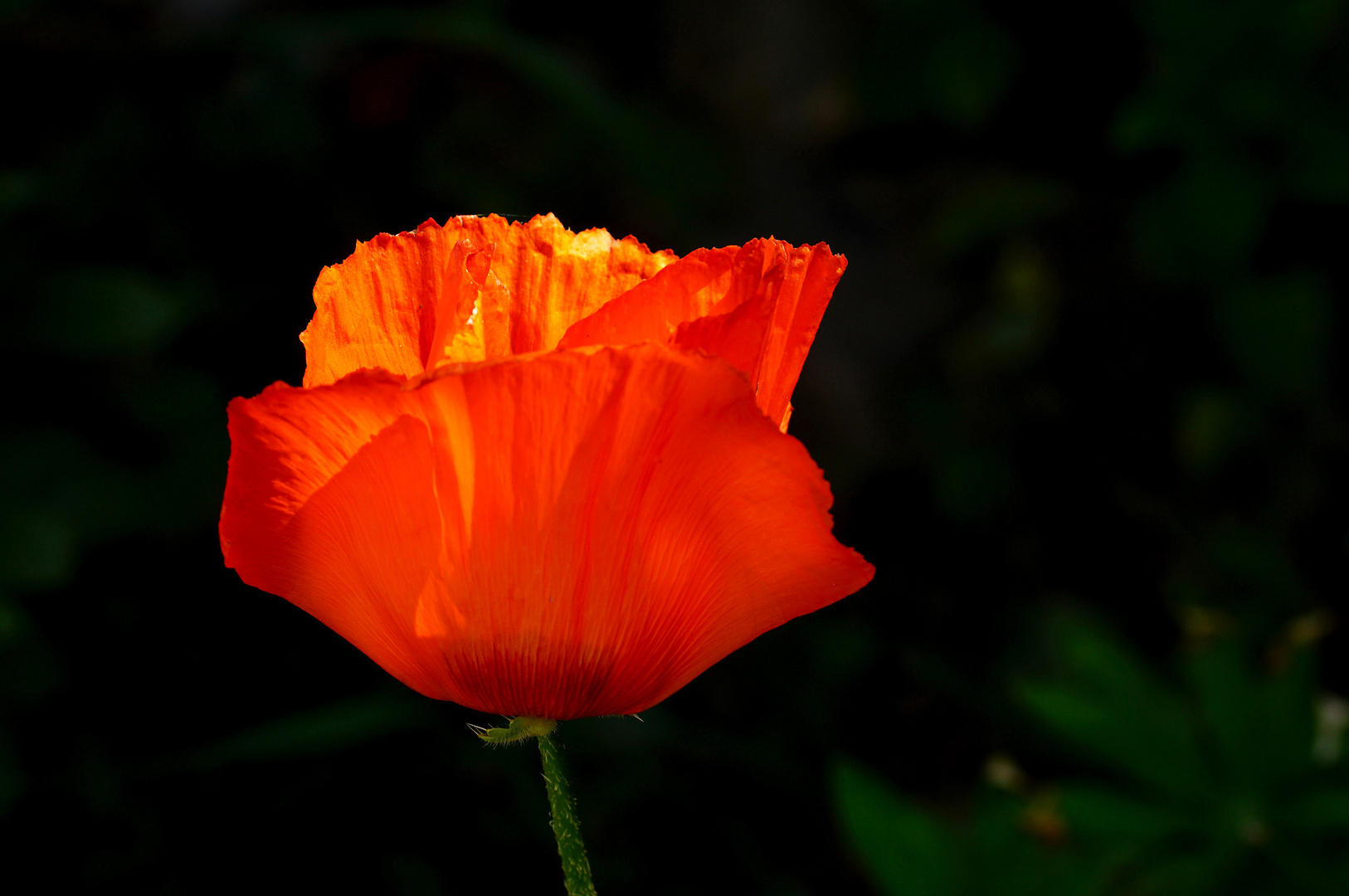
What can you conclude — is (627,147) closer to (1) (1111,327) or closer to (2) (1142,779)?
(1) (1111,327)

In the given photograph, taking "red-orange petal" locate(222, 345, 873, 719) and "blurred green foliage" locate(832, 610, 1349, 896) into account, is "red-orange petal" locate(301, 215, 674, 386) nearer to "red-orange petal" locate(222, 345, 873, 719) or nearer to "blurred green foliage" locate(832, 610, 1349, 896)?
"red-orange petal" locate(222, 345, 873, 719)

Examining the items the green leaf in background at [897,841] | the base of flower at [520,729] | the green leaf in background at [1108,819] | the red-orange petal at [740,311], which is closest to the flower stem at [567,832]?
the base of flower at [520,729]

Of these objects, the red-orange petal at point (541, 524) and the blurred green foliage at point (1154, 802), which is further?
the blurred green foliage at point (1154, 802)

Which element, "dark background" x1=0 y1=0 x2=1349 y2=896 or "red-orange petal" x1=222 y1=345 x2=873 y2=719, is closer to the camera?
"red-orange petal" x1=222 y1=345 x2=873 y2=719

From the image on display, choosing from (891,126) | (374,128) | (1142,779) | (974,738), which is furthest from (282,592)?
(891,126)

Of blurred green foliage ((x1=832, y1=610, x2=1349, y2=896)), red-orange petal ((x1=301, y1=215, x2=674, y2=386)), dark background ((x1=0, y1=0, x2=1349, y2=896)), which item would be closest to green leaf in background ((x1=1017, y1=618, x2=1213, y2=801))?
blurred green foliage ((x1=832, y1=610, x2=1349, y2=896))

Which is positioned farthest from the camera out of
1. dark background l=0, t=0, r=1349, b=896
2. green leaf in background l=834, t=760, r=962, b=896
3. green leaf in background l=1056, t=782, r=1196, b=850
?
dark background l=0, t=0, r=1349, b=896

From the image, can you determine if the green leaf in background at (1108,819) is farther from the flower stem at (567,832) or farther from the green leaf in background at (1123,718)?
the flower stem at (567,832)
